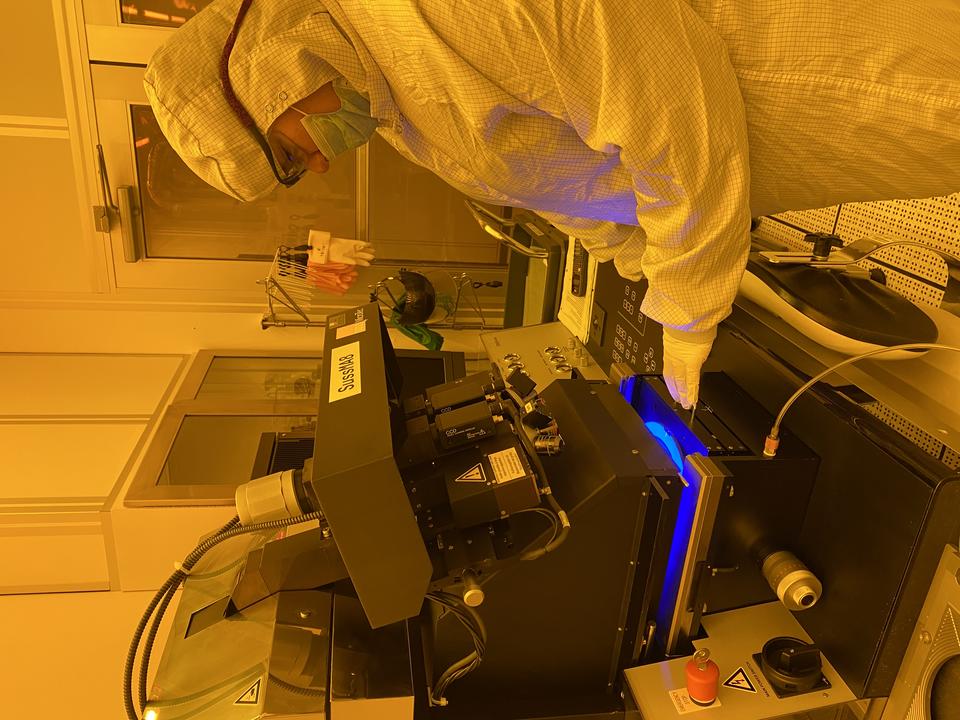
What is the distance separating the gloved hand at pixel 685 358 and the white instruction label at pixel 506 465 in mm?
303

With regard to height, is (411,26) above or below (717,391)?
above

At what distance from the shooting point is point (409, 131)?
3.08 feet

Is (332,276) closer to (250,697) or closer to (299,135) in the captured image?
(299,135)

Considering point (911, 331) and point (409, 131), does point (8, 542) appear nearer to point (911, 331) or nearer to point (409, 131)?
point (409, 131)

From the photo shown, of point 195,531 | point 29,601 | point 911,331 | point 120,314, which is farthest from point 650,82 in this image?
point 120,314

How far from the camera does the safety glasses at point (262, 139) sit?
0.79 metres

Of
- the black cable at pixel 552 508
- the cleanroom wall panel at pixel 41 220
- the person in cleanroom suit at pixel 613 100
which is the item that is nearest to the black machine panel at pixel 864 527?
the person in cleanroom suit at pixel 613 100

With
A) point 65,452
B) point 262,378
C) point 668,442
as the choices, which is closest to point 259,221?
point 262,378

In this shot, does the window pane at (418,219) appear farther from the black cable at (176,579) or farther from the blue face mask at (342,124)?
the black cable at (176,579)

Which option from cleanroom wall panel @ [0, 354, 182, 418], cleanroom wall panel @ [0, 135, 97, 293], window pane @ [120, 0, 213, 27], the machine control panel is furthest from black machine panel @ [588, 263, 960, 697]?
cleanroom wall panel @ [0, 135, 97, 293]

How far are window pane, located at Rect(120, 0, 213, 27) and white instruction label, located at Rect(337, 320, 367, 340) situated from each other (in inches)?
66.4

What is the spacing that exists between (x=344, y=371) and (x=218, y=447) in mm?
1272

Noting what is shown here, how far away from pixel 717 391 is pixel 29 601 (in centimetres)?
197

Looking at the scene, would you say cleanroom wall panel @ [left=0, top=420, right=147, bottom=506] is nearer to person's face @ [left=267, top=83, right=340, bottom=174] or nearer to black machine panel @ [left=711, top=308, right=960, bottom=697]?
person's face @ [left=267, top=83, right=340, bottom=174]
